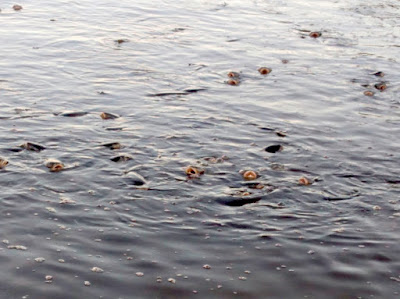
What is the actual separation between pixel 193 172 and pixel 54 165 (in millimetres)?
1759

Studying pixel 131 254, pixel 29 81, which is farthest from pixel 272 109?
pixel 131 254

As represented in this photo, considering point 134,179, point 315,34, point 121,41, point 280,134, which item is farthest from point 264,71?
point 134,179

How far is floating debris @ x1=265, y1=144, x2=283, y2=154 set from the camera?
383 inches

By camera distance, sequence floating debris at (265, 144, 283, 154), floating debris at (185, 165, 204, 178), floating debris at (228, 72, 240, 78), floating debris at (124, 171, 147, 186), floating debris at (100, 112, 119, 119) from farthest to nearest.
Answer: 1. floating debris at (228, 72, 240, 78)
2. floating debris at (100, 112, 119, 119)
3. floating debris at (265, 144, 283, 154)
4. floating debris at (185, 165, 204, 178)
5. floating debris at (124, 171, 147, 186)

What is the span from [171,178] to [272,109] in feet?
10.4

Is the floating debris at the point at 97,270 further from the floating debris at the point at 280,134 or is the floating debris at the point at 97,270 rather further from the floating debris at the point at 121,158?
the floating debris at the point at 280,134

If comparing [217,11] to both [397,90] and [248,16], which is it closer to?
→ [248,16]

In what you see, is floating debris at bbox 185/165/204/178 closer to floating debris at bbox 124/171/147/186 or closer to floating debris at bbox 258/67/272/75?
floating debris at bbox 124/171/147/186

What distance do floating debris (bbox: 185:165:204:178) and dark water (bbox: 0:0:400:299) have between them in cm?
9

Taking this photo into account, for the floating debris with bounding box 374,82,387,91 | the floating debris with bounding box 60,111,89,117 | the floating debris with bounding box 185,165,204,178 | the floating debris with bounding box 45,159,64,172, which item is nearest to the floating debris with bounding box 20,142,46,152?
the floating debris with bounding box 45,159,64,172

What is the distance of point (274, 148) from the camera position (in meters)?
9.81

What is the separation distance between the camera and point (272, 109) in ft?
37.3

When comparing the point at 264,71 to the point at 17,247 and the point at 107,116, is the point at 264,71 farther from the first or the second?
the point at 17,247

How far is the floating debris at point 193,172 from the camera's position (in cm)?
884
